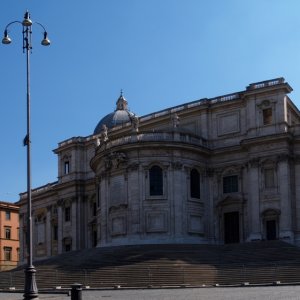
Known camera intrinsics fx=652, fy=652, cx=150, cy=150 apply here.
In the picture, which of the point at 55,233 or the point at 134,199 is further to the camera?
the point at 55,233

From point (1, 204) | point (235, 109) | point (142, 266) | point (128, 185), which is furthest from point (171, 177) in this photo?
point (1, 204)

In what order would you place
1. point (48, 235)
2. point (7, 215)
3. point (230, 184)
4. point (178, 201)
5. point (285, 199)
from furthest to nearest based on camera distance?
point (7, 215)
point (48, 235)
point (230, 184)
point (178, 201)
point (285, 199)

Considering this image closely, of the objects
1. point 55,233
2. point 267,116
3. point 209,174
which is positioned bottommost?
point 55,233

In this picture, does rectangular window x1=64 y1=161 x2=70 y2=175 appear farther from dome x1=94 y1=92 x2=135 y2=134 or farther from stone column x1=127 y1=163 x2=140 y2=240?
stone column x1=127 y1=163 x2=140 y2=240

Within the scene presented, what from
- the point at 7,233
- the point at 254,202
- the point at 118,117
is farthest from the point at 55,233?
the point at 254,202

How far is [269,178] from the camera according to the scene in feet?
185

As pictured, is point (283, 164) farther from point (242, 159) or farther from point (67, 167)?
point (67, 167)

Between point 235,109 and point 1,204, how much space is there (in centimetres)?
4913

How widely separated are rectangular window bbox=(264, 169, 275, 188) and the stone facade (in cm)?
12

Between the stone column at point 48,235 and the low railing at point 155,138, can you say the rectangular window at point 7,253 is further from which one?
the low railing at point 155,138

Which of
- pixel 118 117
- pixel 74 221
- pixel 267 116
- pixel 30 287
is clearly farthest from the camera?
pixel 118 117

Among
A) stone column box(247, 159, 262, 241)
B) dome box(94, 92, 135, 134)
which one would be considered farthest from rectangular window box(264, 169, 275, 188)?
dome box(94, 92, 135, 134)

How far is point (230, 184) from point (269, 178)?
459 centimetres

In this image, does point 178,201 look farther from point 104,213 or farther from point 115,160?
point 104,213
